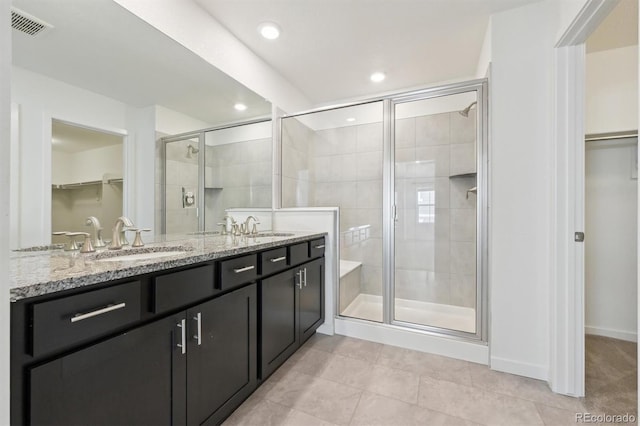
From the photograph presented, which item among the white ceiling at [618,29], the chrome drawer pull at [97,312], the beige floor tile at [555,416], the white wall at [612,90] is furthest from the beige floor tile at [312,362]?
the white ceiling at [618,29]

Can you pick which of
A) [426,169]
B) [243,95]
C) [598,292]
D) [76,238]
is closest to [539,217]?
[426,169]

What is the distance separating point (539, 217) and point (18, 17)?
2.90 m

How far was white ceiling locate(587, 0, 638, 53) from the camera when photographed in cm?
185

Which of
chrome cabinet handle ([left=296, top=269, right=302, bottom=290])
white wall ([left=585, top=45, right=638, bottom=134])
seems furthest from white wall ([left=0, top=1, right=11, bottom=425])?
white wall ([left=585, top=45, right=638, bottom=134])

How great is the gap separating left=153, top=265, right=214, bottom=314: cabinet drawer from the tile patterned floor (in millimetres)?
740

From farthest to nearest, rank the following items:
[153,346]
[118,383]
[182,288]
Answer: [182,288] < [153,346] < [118,383]

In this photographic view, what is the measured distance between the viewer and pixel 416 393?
5.53 feet

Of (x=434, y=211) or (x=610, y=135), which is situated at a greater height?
(x=610, y=135)

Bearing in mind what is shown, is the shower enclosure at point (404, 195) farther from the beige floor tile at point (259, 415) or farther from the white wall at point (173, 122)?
the beige floor tile at point (259, 415)

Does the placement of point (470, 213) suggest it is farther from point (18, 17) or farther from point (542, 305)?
point (18, 17)

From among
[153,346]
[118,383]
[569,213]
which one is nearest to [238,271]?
[153,346]

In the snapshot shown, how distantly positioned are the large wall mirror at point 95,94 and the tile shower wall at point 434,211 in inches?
69.7

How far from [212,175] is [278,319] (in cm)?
119

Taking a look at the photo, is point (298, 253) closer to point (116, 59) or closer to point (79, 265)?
point (79, 265)
